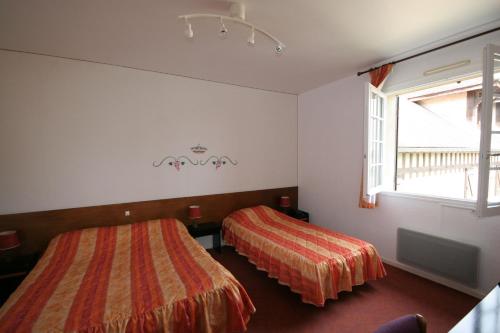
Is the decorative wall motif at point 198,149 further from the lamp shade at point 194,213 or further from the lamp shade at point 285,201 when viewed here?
the lamp shade at point 285,201

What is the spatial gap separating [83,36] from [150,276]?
2.23 metres

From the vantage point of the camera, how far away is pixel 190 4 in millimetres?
1687

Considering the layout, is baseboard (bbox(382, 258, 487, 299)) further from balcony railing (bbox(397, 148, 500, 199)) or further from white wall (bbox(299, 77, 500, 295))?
balcony railing (bbox(397, 148, 500, 199))

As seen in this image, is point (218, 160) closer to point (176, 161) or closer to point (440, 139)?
point (176, 161)

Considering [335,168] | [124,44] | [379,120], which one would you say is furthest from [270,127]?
[124,44]

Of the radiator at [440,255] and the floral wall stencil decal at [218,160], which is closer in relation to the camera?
the radiator at [440,255]

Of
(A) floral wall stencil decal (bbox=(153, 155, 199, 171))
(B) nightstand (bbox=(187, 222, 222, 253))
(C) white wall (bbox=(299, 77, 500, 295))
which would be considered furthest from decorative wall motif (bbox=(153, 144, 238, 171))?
(C) white wall (bbox=(299, 77, 500, 295))

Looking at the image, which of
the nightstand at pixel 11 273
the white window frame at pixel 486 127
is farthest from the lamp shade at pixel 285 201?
the nightstand at pixel 11 273

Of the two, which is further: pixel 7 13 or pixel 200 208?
pixel 200 208

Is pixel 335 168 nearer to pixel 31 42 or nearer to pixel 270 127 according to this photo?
pixel 270 127

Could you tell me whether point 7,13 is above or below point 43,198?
above

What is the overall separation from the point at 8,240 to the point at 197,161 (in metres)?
2.08

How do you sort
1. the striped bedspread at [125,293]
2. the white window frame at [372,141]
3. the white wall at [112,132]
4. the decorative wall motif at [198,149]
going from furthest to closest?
the decorative wall motif at [198,149] < the white window frame at [372,141] < the white wall at [112,132] < the striped bedspread at [125,293]

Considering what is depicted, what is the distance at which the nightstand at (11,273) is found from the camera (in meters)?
2.08
